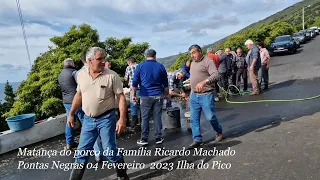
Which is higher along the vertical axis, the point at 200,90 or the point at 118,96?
the point at 118,96

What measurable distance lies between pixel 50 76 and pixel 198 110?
A: 494 centimetres

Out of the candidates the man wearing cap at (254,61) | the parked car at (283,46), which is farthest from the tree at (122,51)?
the parked car at (283,46)

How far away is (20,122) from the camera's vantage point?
20.3ft

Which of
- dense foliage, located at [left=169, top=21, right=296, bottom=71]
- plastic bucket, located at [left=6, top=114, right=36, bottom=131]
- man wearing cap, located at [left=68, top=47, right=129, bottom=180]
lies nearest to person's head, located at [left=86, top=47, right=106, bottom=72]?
man wearing cap, located at [left=68, top=47, right=129, bottom=180]

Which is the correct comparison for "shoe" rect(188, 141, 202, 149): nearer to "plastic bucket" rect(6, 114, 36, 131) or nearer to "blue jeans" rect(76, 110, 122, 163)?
"blue jeans" rect(76, 110, 122, 163)

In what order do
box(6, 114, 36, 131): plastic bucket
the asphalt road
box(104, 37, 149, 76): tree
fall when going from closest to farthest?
1. the asphalt road
2. box(6, 114, 36, 131): plastic bucket
3. box(104, 37, 149, 76): tree

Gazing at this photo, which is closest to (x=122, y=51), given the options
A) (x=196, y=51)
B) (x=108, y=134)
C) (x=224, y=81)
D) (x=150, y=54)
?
(x=224, y=81)

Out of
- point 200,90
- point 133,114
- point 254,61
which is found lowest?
point 133,114

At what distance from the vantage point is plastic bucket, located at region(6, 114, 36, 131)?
241 inches

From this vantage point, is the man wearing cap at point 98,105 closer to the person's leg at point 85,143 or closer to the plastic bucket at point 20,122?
the person's leg at point 85,143

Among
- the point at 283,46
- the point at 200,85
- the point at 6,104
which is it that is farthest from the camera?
the point at 283,46

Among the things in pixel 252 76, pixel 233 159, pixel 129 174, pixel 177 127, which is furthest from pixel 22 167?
pixel 252 76

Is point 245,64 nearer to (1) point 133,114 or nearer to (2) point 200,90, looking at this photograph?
(1) point 133,114

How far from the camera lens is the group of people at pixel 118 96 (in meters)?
→ 3.82
